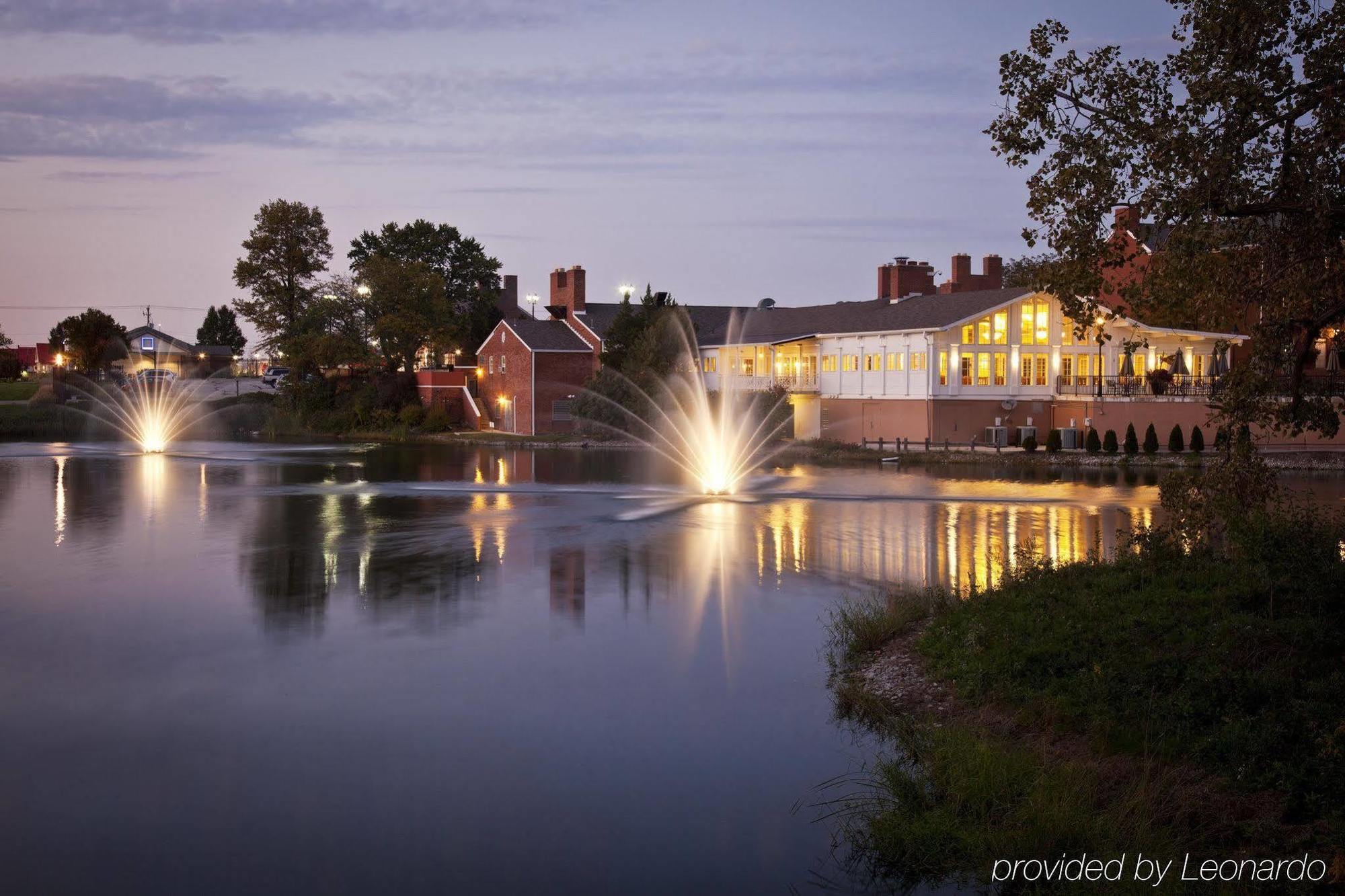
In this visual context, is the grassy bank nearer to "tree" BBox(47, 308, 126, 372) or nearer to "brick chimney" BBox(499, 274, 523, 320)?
"brick chimney" BBox(499, 274, 523, 320)

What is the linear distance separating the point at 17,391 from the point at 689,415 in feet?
254

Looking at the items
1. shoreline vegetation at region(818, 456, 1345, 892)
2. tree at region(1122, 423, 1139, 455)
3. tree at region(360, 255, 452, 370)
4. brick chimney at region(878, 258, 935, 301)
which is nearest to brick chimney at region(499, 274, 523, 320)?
tree at region(360, 255, 452, 370)

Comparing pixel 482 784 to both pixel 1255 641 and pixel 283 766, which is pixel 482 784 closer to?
pixel 283 766

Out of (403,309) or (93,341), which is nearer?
(403,309)

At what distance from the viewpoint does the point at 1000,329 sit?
62.8 meters

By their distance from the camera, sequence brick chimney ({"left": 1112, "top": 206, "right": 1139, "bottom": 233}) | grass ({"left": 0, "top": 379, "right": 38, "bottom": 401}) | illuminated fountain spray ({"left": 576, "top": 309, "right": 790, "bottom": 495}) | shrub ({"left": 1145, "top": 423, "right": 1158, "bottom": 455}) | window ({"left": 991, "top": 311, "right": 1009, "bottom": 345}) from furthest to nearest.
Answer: grass ({"left": 0, "top": 379, "right": 38, "bottom": 401}), window ({"left": 991, "top": 311, "right": 1009, "bottom": 345}), illuminated fountain spray ({"left": 576, "top": 309, "right": 790, "bottom": 495}), shrub ({"left": 1145, "top": 423, "right": 1158, "bottom": 455}), brick chimney ({"left": 1112, "top": 206, "right": 1139, "bottom": 233})

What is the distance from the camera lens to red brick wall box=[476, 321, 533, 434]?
7944 cm

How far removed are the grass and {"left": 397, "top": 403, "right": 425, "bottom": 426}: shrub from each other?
42998mm

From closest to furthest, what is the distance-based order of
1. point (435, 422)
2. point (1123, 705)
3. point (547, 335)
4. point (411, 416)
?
1. point (1123, 705)
2. point (547, 335)
3. point (435, 422)
4. point (411, 416)

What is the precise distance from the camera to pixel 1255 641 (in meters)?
14.5

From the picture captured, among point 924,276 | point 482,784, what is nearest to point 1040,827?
point 482,784

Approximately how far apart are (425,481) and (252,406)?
50740mm

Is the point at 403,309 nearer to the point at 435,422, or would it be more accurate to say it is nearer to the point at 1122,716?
the point at 435,422

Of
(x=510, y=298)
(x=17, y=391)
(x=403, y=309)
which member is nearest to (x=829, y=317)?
(x=403, y=309)
